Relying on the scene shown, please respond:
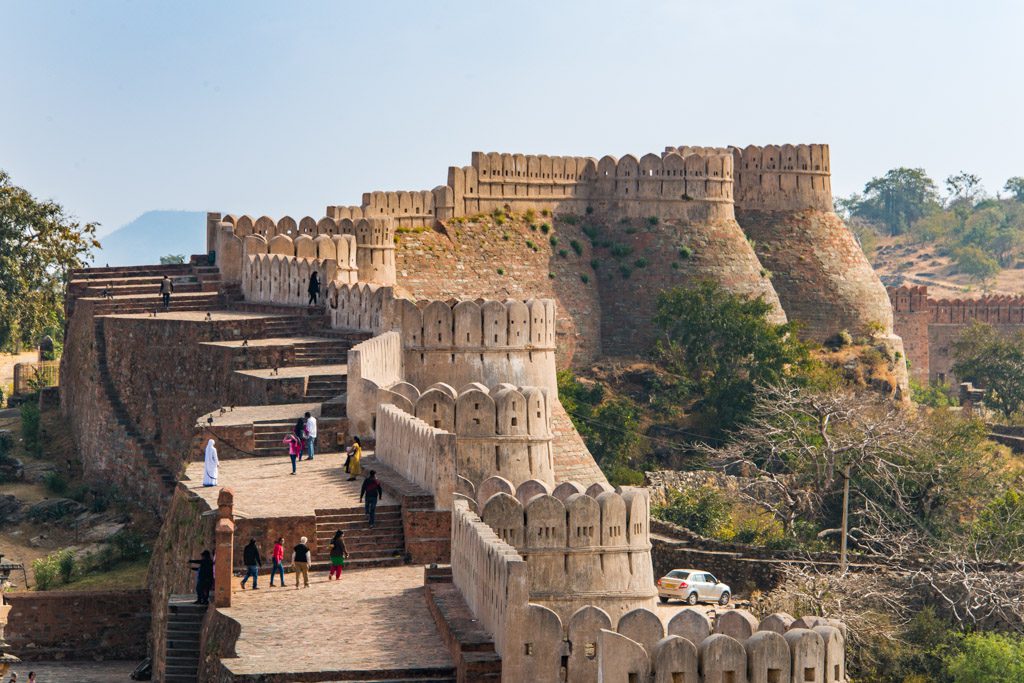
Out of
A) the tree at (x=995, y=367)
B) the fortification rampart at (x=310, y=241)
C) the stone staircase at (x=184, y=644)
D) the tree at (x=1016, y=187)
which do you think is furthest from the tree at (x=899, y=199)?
the stone staircase at (x=184, y=644)

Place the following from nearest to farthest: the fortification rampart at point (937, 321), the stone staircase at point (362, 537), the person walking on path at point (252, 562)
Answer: the person walking on path at point (252, 562) < the stone staircase at point (362, 537) < the fortification rampart at point (937, 321)

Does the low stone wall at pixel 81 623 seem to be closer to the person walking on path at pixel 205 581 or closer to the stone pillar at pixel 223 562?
the person walking on path at pixel 205 581

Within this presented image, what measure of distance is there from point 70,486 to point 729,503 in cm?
1336

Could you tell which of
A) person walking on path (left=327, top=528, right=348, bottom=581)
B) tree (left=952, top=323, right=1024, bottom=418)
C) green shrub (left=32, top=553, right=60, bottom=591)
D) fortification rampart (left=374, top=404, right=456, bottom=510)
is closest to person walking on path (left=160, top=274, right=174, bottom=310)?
green shrub (left=32, top=553, right=60, bottom=591)

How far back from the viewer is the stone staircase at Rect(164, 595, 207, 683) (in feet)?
100

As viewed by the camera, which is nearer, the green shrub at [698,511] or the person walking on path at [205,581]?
the person walking on path at [205,581]

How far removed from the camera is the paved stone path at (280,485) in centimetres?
3279

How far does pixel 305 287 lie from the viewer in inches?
1891

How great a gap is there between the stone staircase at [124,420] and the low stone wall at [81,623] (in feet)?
21.6

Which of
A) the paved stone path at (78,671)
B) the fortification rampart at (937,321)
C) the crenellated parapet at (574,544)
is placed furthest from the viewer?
the fortification rampart at (937,321)

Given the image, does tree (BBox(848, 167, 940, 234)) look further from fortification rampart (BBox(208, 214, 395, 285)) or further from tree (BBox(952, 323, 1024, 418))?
fortification rampart (BBox(208, 214, 395, 285))

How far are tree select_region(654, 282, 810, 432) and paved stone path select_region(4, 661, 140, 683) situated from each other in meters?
24.1

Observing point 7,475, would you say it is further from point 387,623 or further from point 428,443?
point 387,623

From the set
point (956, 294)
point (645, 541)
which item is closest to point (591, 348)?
point (645, 541)
